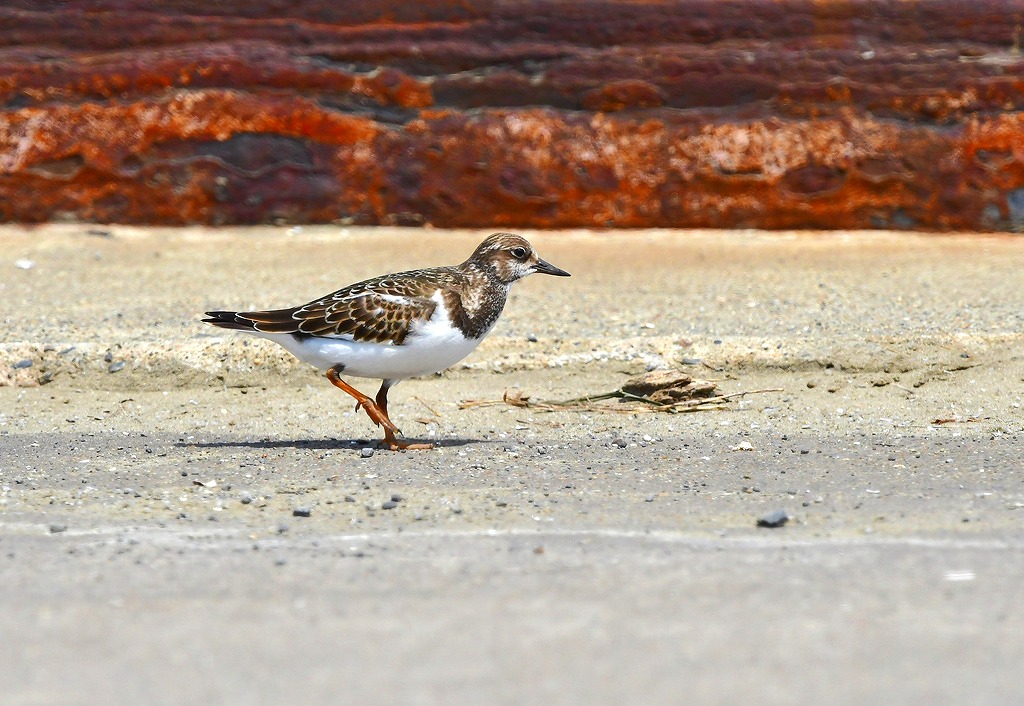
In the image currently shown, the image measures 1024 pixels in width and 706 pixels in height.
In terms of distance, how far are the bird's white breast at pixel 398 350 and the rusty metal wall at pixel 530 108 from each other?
3.37 meters

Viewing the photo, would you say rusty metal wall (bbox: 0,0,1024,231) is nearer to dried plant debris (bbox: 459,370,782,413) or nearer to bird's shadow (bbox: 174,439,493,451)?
dried plant debris (bbox: 459,370,782,413)

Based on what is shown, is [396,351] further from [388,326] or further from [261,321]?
[261,321]

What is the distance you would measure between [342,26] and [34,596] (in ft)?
21.4

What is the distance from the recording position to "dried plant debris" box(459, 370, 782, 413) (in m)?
6.62

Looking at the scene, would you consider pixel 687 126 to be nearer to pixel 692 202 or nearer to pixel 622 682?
pixel 692 202

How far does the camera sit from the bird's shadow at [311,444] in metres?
6.06

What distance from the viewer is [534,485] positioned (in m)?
5.15

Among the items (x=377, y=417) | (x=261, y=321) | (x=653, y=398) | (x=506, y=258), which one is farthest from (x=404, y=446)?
(x=653, y=398)

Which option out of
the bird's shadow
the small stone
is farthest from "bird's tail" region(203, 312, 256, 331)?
the small stone

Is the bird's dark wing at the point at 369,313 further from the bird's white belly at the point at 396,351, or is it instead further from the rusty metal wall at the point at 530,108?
the rusty metal wall at the point at 530,108

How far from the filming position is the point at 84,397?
6.96 meters

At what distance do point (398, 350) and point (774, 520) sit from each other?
229cm

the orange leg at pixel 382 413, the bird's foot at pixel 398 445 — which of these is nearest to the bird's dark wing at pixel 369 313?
the orange leg at pixel 382 413

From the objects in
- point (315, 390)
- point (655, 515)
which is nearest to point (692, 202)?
point (315, 390)
